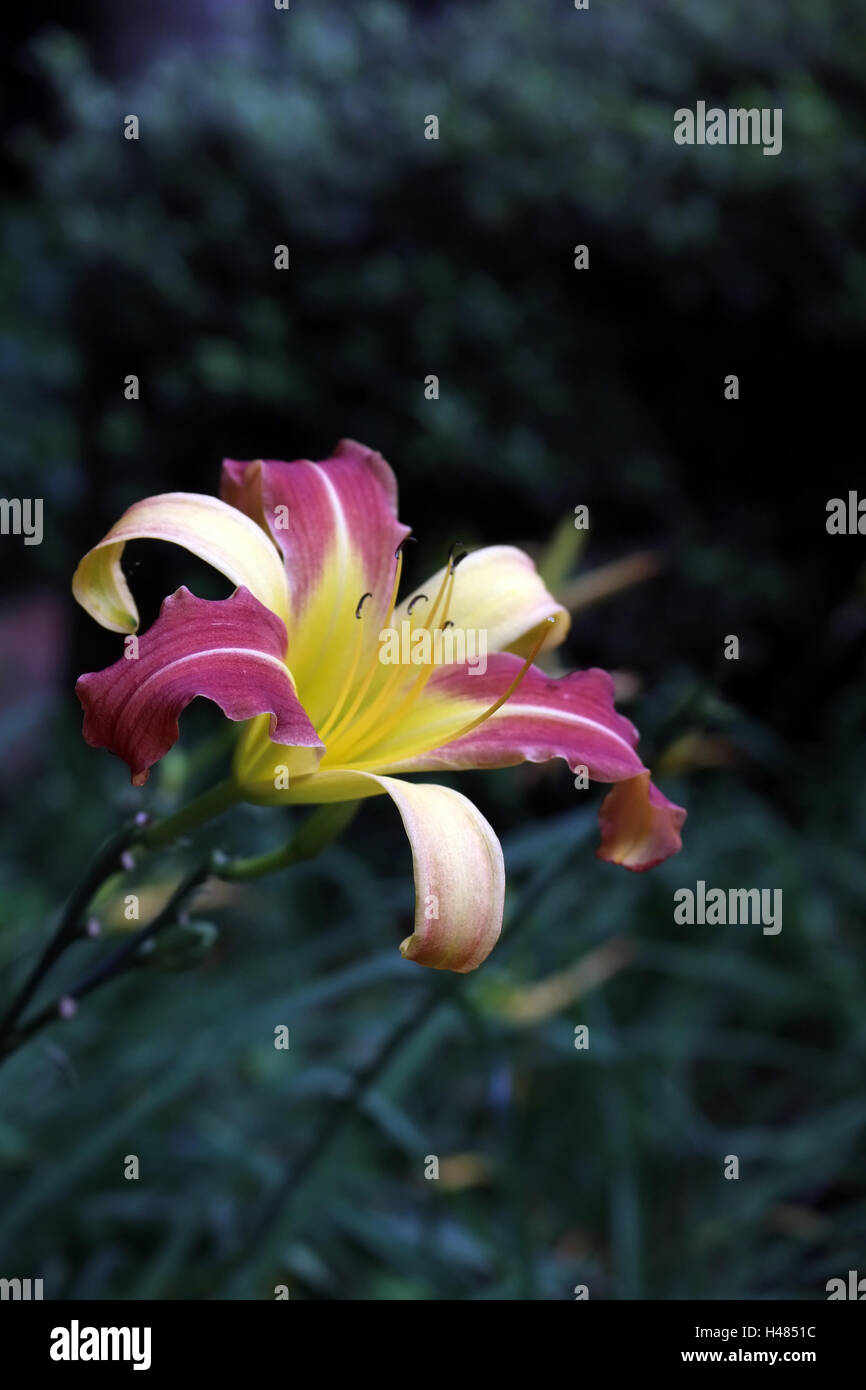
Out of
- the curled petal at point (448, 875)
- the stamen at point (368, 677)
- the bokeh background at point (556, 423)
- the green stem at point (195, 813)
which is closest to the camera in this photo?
the curled petal at point (448, 875)

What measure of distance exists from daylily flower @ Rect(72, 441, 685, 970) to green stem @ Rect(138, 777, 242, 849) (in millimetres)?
16

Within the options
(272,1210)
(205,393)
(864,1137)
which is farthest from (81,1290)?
(205,393)

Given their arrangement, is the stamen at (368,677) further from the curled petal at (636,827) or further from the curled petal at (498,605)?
the curled petal at (636,827)

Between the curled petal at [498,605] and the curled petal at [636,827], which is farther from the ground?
the curled petal at [498,605]

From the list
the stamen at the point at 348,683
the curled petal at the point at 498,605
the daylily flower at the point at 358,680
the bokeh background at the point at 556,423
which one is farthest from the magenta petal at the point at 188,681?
the bokeh background at the point at 556,423

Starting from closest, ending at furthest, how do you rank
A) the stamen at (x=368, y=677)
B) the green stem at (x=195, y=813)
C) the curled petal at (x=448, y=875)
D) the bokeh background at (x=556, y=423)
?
1. the curled petal at (x=448, y=875)
2. the green stem at (x=195, y=813)
3. the stamen at (x=368, y=677)
4. the bokeh background at (x=556, y=423)

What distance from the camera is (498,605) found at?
1.16 m

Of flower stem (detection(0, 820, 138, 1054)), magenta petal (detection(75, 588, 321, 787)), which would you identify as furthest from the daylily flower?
flower stem (detection(0, 820, 138, 1054))

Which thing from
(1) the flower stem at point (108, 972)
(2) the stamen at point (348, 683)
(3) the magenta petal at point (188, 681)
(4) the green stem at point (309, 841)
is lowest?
(1) the flower stem at point (108, 972)

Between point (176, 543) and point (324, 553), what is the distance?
7.9 inches

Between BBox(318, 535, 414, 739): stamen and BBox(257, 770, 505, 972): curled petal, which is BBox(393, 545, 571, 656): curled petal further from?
BBox(257, 770, 505, 972): curled petal

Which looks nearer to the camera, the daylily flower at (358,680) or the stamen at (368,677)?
the daylily flower at (358,680)

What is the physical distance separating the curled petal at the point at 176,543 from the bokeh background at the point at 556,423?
4.85ft

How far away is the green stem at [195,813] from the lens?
3.11 feet
